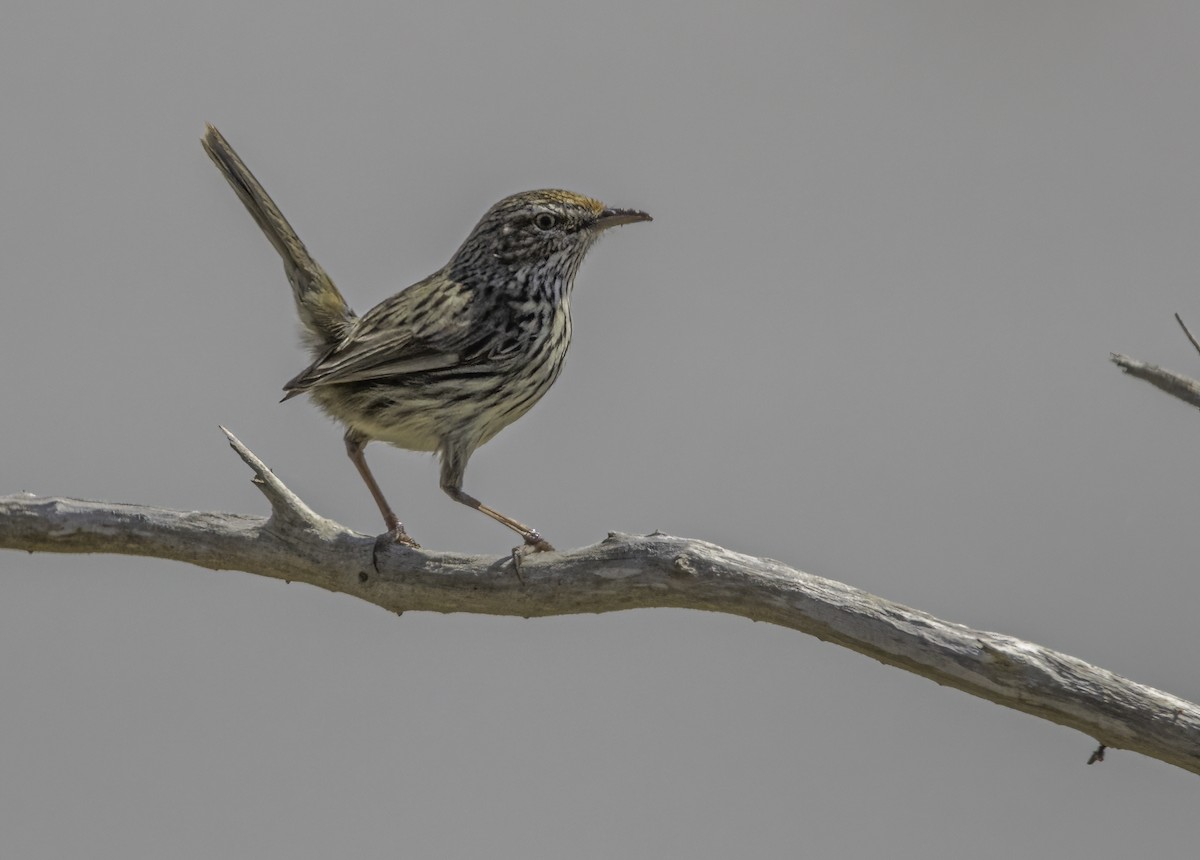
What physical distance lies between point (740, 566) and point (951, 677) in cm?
76

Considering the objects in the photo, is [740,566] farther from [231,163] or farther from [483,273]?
[231,163]

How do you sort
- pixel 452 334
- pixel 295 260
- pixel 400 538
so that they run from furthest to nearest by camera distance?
1. pixel 295 260
2. pixel 452 334
3. pixel 400 538

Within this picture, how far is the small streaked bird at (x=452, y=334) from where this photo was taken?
5352 millimetres

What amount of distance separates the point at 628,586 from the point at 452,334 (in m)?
1.60

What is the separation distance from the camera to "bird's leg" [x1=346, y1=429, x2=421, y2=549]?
16.7 ft

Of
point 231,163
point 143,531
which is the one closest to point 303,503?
point 143,531

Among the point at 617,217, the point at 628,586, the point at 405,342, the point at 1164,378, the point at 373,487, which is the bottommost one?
the point at 628,586

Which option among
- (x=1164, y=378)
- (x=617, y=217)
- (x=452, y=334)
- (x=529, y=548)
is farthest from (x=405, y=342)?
(x=1164, y=378)

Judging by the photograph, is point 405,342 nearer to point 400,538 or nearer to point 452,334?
point 452,334

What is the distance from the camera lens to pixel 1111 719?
4.01 metres

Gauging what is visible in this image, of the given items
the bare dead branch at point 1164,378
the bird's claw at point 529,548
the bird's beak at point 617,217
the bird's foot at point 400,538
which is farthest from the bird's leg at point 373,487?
the bare dead branch at point 1164,378

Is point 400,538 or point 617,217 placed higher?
point 617,217

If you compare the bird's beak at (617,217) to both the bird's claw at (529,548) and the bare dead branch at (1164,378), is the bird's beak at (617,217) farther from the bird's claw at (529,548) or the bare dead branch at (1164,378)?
the bare dead branch at (1164,378)

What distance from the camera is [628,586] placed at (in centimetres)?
440
